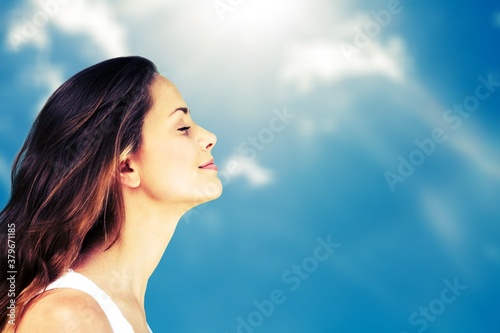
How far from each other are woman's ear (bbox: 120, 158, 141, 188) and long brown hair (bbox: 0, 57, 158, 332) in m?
0.04

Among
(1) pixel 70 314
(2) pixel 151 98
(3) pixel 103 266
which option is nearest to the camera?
(1) pixel 70 314

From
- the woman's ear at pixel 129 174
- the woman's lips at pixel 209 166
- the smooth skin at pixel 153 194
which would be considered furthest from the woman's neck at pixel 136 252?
the woman's lips at pixel 209 166

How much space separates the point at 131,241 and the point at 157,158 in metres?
0.37

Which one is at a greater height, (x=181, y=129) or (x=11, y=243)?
(x=181, y=129)

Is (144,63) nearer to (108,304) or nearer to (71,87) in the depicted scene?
(71,87)

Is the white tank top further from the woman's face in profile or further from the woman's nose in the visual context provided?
the woman's nose

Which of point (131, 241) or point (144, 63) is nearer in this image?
point (131, 241)

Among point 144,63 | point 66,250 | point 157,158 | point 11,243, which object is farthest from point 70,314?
point 144,63

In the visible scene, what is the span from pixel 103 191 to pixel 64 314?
21.1 inches

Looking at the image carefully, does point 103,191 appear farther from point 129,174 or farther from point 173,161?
point 173,161

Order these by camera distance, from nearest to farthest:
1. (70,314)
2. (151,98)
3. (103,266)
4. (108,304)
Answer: (70,314) < (108,304) < (103,266) < (151,98)

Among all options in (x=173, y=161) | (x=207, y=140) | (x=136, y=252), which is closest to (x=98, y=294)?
(x=136, y=252)

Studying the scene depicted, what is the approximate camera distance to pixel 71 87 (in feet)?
8.71

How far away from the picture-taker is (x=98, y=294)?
2412 millimetres
